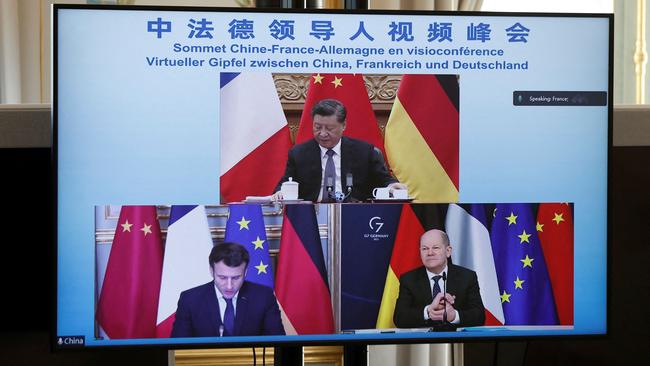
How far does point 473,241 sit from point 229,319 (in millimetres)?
341

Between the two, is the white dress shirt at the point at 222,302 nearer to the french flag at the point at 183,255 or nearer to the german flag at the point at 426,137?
the french flag at the point at 183,255

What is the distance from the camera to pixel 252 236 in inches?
38.9

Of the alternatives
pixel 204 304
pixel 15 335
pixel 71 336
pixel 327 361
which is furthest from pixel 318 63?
pixel 327 361

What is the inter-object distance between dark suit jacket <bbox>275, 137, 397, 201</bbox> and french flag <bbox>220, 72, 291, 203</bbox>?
0.06 ft

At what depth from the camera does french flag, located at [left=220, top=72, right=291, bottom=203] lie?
99 centimetres

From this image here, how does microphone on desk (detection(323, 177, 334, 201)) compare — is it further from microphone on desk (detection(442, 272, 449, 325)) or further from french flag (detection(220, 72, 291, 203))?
microphone on desk (detection(442, 272, 449, 325))

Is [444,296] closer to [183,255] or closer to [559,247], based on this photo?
[559,247]

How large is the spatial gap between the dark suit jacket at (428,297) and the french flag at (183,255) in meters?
0.26

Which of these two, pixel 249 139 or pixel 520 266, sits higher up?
pixel 249 139

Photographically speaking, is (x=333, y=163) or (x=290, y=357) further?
(x=290, y=357)

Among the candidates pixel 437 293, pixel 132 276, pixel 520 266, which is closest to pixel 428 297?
pixel 437 293

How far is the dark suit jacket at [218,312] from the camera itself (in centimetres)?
99

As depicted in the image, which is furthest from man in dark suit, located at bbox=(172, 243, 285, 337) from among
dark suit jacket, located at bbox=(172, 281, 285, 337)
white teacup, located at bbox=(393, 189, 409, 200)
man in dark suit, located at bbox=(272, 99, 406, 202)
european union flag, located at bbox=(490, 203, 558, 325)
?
european union flag, located at bbox=(490, 203, 558, 325)

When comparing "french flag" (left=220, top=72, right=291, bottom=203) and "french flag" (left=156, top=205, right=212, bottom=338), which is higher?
"french flag" (left=220, top=72, right=291, bottom=203)
